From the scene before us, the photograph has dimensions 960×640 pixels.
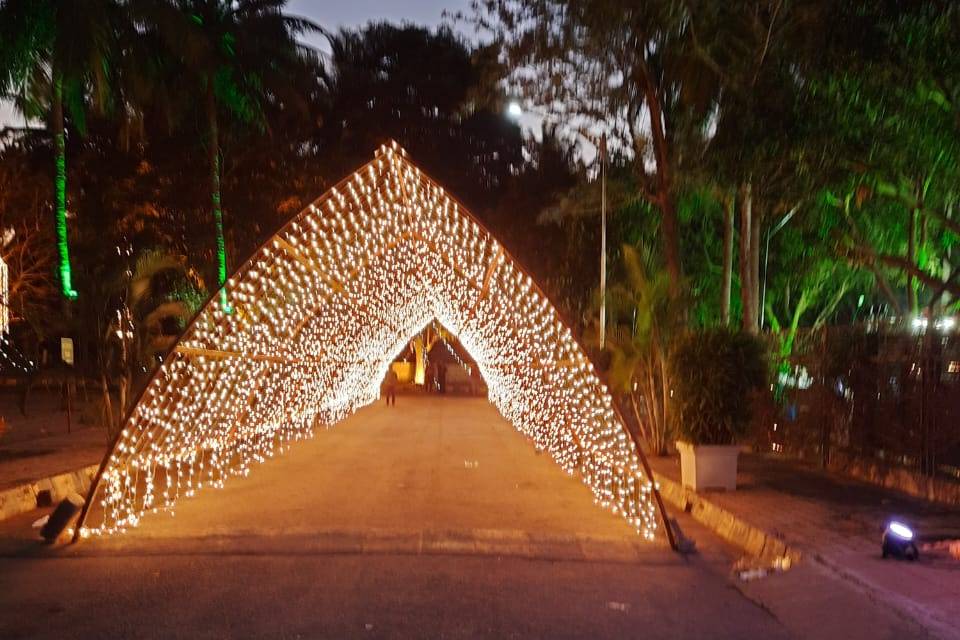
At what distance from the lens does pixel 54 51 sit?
20750mm

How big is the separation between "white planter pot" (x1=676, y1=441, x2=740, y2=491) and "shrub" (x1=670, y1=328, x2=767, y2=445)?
0.47ft

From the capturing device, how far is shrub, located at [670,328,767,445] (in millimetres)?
12203

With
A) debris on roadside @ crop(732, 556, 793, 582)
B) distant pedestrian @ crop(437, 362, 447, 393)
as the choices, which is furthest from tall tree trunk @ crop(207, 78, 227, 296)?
distant pedestrian @ crop(437, 362, 447, 393)

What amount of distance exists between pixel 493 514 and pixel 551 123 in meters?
11.3

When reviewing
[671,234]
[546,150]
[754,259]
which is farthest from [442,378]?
[671,234]

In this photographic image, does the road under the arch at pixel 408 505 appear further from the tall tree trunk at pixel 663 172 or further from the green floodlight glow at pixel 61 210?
the green floodlight glow at pixel 61 210

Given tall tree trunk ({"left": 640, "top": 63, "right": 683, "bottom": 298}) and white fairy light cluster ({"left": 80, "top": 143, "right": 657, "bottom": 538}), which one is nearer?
white fairy light cluster ({"left": 80, "top": 143, "right": 657, "bottom": 538})

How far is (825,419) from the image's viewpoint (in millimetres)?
14641

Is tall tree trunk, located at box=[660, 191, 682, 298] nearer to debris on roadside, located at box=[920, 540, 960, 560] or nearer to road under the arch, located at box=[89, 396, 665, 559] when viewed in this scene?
road under the arch, located at box=[89, 396, 665, 559]

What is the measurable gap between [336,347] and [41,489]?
12324 millimetres

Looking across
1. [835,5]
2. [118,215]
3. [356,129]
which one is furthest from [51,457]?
[356,129]

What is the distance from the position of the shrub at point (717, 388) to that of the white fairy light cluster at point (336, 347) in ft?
3.73

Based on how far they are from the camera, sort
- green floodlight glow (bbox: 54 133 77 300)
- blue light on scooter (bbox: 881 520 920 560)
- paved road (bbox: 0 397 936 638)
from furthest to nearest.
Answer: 1. green floodlight glow (bbox: 54 133 77 300)
2. blue light on scooter (bbox: 881 520 920 560)
3. paved road (bbox: 0 397 936 638)

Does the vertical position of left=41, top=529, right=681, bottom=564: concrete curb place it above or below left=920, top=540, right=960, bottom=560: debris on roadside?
below
